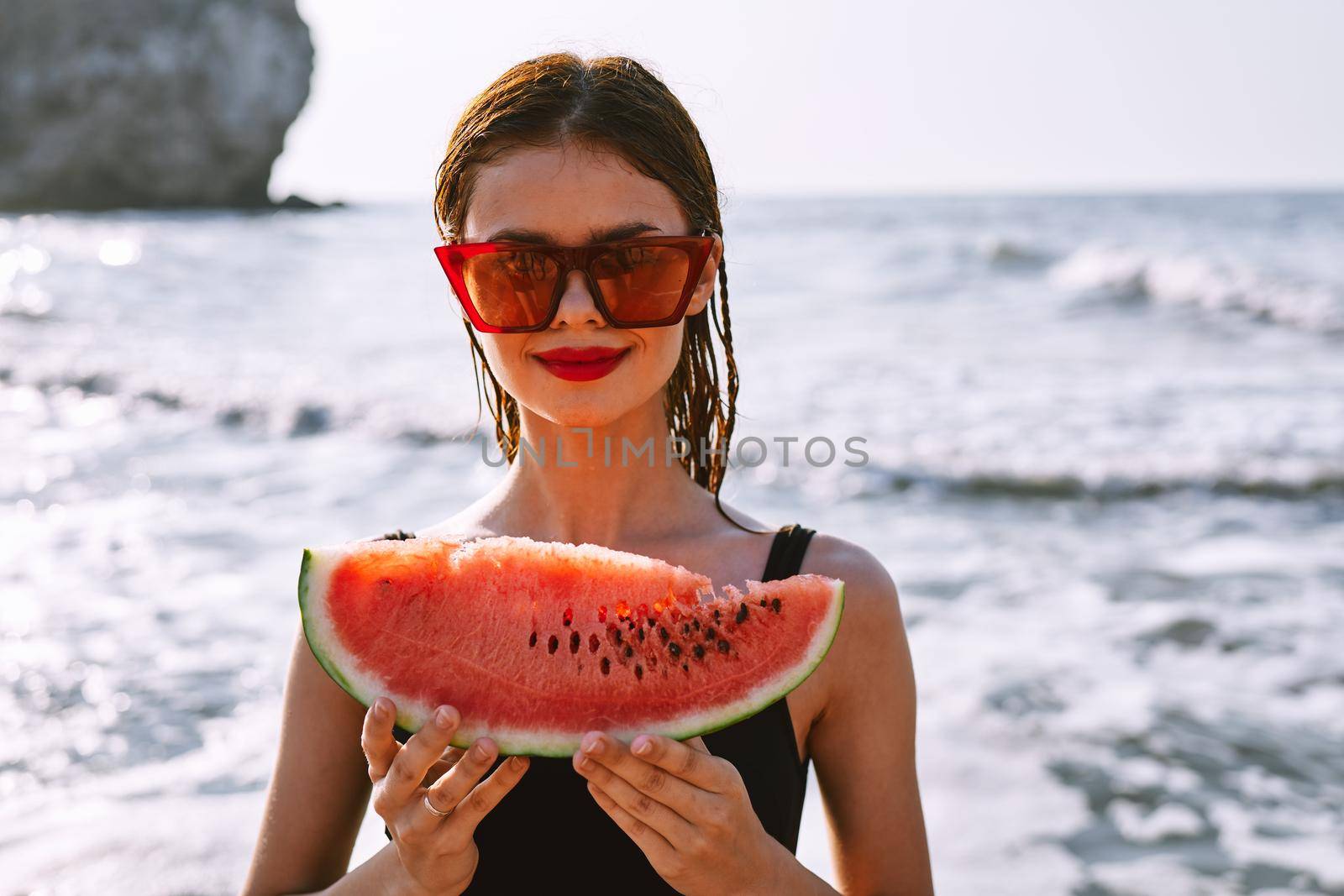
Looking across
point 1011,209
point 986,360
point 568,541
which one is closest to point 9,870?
point 568,541

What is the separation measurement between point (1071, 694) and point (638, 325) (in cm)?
341

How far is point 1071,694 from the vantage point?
4586 millimetres

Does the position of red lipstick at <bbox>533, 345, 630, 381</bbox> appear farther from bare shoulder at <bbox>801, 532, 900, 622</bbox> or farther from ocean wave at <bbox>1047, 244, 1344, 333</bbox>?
ocean wave at <bbox>1047, 244, 1344, 333</bbox>

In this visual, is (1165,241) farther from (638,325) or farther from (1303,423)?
(638,325)

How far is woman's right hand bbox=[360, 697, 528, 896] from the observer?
1453mm

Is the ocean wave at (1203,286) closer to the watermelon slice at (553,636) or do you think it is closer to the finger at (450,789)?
the watermelon slice at (553,636)

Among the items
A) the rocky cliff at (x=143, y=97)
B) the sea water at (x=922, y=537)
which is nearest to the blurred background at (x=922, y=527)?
the sea water at (x=922, y=537)

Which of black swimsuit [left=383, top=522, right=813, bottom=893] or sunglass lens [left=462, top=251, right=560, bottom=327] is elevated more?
sunglass lens [left=462, top=251, right=560, bottom=327]

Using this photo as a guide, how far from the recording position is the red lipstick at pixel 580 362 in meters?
1.91

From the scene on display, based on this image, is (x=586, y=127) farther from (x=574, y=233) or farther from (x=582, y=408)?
(x=582, y=408)

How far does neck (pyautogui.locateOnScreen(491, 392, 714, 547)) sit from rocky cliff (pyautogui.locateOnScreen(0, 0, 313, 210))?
6158cm

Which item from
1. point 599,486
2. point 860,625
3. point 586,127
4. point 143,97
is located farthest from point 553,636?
point 143,97

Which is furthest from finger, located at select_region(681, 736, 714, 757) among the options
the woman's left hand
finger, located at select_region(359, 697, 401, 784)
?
finger, located at select_region(359, 697, 401, 784)

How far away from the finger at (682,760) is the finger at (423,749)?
241 millimetres
